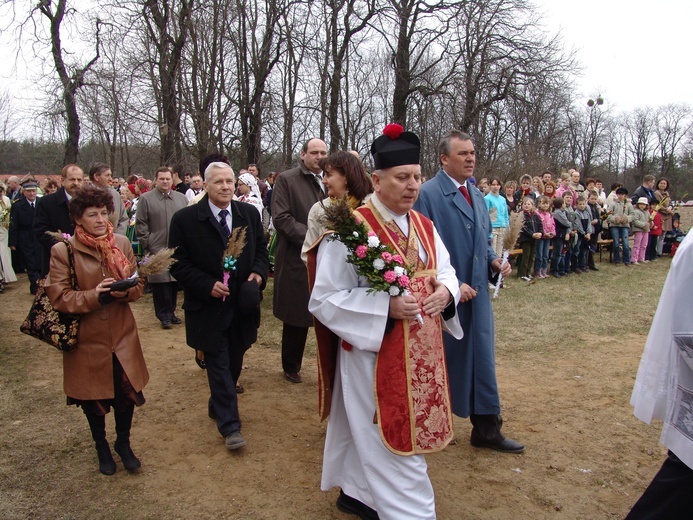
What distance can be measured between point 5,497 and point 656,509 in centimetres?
379

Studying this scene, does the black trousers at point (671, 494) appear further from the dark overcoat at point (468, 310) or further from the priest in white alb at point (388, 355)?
the dark overcoat at point (468, 310)

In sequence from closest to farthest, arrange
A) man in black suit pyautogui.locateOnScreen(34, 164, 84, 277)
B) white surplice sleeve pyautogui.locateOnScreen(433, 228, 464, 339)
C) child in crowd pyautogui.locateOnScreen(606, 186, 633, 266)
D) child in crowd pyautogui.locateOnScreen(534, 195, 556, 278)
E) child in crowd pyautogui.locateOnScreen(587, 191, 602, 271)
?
white surplice sleeve pyautogui.locateOnScreen(433, 228, 464, 339)
man in black suit pyautogui.locateOnScreen(34, 164, 84, 277)
child in crowd pyautogui.locateOnScreen(534, 195, 556, 278)
child in crowd pyautogui.locateOnScreen(587, 191, 602, 271)
child in crowd pyautogui.locateOnScreen(606, 186, 633, 266)

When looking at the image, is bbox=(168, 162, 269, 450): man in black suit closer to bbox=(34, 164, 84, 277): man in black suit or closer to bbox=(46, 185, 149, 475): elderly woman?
bbox=(46, 185, 149, 475): elderly woman

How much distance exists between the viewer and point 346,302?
113 inches

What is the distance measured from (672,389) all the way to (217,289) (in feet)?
9.55

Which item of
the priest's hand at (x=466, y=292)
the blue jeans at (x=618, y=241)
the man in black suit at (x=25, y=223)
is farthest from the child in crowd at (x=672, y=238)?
the man in black suit at (x=25, y=223)

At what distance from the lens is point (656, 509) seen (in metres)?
2.40

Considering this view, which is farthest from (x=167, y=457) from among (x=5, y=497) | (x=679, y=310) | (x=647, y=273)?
(x=647, y=273)

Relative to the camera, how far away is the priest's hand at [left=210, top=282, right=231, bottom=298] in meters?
3.98

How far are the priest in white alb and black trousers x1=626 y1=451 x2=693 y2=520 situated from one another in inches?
39.0

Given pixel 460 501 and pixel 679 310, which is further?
pixel 460 501

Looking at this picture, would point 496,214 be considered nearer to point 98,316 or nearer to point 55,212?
point 55,212

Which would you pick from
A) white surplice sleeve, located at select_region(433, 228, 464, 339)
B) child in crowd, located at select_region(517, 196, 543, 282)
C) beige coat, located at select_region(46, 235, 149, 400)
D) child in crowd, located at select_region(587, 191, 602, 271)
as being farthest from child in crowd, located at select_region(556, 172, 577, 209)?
beige coat, located at select_region(46, 235, 149, 400)

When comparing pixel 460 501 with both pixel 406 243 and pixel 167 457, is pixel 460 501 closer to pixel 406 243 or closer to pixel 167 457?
pixel 406 243
